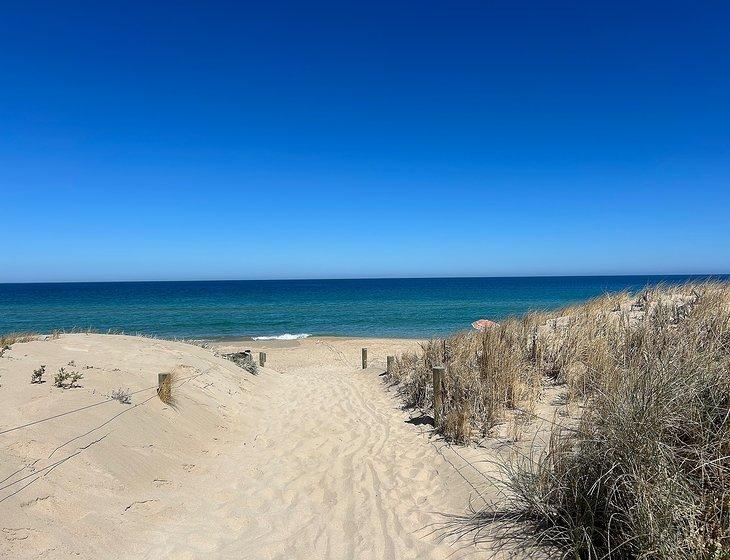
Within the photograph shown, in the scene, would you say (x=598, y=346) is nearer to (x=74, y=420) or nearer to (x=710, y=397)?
(x=710, y=397)

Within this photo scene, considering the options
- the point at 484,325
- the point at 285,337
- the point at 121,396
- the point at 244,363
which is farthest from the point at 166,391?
the point at 285,337

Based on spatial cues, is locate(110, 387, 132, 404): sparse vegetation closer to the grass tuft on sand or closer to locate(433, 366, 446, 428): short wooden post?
the grass tuft on sand

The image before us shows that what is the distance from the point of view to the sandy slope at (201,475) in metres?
4.13

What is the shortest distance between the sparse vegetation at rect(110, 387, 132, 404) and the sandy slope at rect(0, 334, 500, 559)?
16cm

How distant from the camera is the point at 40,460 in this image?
4723mm

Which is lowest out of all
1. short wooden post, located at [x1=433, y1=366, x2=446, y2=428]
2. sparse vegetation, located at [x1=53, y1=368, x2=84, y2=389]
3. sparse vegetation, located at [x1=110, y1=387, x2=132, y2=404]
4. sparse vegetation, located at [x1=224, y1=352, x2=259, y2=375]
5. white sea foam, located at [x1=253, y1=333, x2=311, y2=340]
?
white sea foam, located at [x1=253, y1=333, x2=311, y2=340]

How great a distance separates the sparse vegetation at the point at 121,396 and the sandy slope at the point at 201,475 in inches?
6.2

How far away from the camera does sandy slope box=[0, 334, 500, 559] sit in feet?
13.6

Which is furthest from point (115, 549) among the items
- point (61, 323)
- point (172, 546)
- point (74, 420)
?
point (61, 323)

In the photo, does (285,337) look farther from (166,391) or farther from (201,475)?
(201,475)

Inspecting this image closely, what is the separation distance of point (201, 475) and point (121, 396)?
83.3 inches

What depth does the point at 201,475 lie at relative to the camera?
5.97 m

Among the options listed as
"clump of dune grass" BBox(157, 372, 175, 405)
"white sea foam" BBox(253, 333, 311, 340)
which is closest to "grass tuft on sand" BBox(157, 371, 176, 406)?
"clump of dune grass" BBox(157, 372, 175, 405)

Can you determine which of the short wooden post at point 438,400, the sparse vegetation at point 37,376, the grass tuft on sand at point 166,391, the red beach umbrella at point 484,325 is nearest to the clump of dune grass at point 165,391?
the grass tuft on sand at point 166,391
